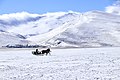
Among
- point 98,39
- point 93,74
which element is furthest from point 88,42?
point 93,74

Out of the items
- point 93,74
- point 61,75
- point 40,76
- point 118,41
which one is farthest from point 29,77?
point 118,41

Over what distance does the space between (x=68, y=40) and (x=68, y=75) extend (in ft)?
575

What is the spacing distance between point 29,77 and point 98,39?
179941mm

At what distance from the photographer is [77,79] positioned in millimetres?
19797

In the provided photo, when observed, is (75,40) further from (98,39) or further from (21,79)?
(21,79)

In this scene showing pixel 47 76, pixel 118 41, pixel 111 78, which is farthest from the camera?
pixel 118 41

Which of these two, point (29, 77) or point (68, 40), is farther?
point (68, 40)

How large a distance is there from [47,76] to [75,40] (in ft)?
585

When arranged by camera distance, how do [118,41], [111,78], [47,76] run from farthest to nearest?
[118,41]
[47,76]
[111,78]

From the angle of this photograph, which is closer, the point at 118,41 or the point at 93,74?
the point at 93,74

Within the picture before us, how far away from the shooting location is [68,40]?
7746 inches

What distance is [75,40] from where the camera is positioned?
199375 millimetres

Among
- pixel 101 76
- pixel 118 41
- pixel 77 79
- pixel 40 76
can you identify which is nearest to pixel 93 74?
pixel 101 76

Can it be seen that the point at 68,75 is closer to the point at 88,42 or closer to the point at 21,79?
the point at 21,79
